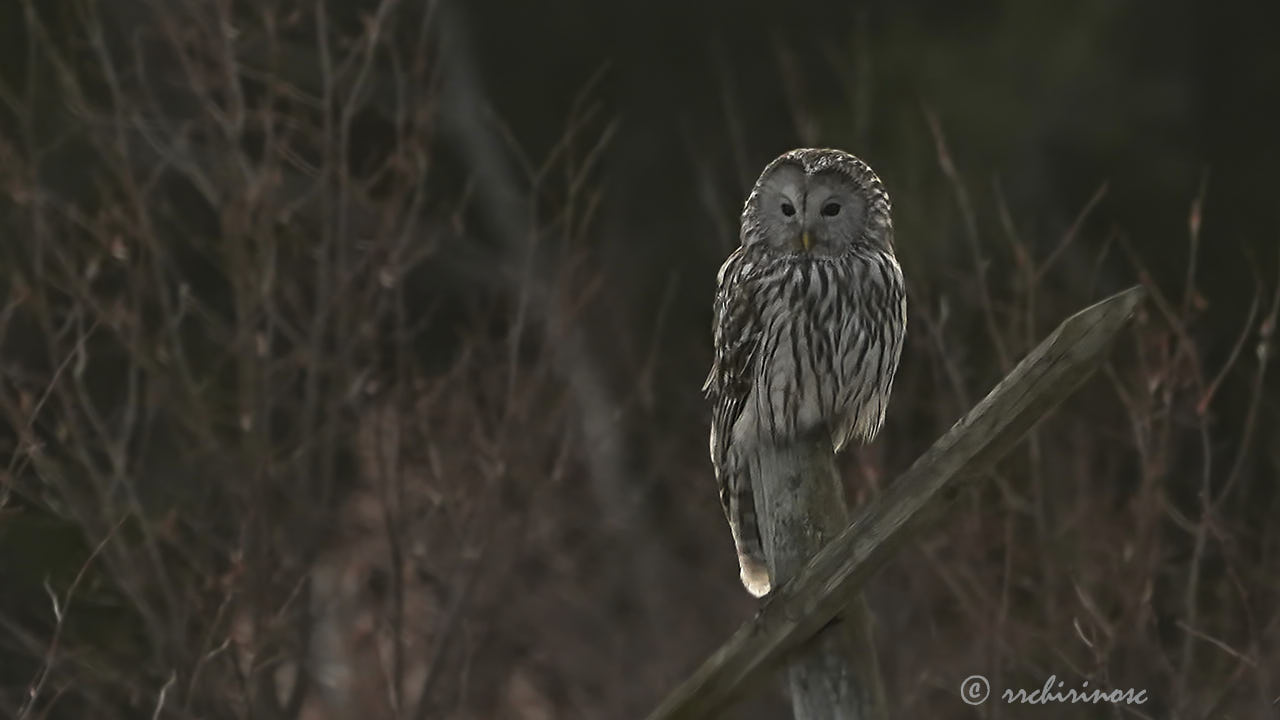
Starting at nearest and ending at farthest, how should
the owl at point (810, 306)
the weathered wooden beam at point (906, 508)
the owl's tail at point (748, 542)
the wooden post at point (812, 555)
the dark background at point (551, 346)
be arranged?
the weathered wooden beam at point (906, 508) < the wooden post at point (812, 555) < the owl's tail at point (748, 542) < the owl at point (810, 306) < the dark background at point (551, 346)

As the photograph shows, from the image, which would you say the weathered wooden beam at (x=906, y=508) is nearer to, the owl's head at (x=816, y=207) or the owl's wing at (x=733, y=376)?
the owl's wing at (x=733, y=376)

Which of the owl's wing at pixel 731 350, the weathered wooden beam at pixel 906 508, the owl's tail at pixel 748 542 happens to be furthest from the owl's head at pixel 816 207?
the weathered wooden beam at pixel 906 508

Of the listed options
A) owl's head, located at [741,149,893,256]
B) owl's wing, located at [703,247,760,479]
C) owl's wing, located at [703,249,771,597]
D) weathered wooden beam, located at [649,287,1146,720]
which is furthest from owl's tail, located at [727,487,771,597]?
weathered wooden beam, located at [649,287,1146,720]

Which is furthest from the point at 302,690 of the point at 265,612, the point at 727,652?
the point at 727,652

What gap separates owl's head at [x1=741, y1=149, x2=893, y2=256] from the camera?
13.8ft

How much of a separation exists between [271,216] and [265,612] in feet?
3.42

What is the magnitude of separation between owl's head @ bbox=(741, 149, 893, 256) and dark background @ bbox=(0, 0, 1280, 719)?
0.28 meters

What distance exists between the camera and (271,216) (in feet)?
17.1

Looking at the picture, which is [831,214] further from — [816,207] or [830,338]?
[830,338]

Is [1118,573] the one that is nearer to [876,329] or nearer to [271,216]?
[876,329]

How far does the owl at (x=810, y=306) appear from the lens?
13.7 ft

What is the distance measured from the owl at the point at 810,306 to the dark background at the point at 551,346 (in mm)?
216

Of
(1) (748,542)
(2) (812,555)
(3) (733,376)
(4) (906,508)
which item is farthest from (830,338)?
(4) (906,508)

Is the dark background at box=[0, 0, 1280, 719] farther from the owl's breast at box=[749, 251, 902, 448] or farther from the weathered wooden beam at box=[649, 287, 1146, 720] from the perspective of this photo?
the weathered wooden beam at box=[649, 287, 1146, 720]
